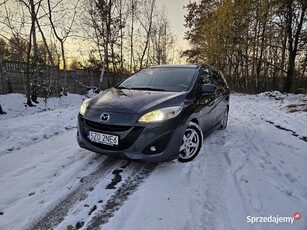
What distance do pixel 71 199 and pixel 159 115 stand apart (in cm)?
151

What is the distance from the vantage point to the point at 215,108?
505cm

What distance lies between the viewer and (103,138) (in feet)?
10.8

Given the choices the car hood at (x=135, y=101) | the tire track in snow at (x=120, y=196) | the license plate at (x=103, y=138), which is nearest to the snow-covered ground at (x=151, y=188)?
the tire track in snow at (x=120, y=196)

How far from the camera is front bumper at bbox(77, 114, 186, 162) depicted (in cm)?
317

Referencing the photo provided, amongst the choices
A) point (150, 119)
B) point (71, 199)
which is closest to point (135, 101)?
point (150, 119)

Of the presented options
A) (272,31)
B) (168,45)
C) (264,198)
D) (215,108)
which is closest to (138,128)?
(264,198)

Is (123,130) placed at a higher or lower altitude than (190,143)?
Result: higher

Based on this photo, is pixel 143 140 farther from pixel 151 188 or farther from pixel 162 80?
pixel 162 80

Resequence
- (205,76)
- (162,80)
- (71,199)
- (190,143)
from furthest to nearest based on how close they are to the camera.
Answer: (205,76), (162,80), (190,143), (71,199)

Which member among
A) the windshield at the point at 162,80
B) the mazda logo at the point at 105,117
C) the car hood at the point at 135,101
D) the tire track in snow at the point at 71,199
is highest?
the windshield at the point at 162,80

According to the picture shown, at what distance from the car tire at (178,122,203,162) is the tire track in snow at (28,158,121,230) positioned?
1.04 meters

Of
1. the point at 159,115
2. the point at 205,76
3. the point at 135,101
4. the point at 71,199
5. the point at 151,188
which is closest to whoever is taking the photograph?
the point at 71,199

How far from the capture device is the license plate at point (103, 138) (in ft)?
10.6

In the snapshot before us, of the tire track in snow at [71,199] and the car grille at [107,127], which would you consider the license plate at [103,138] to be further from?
the tire track in snow at [71,199]
